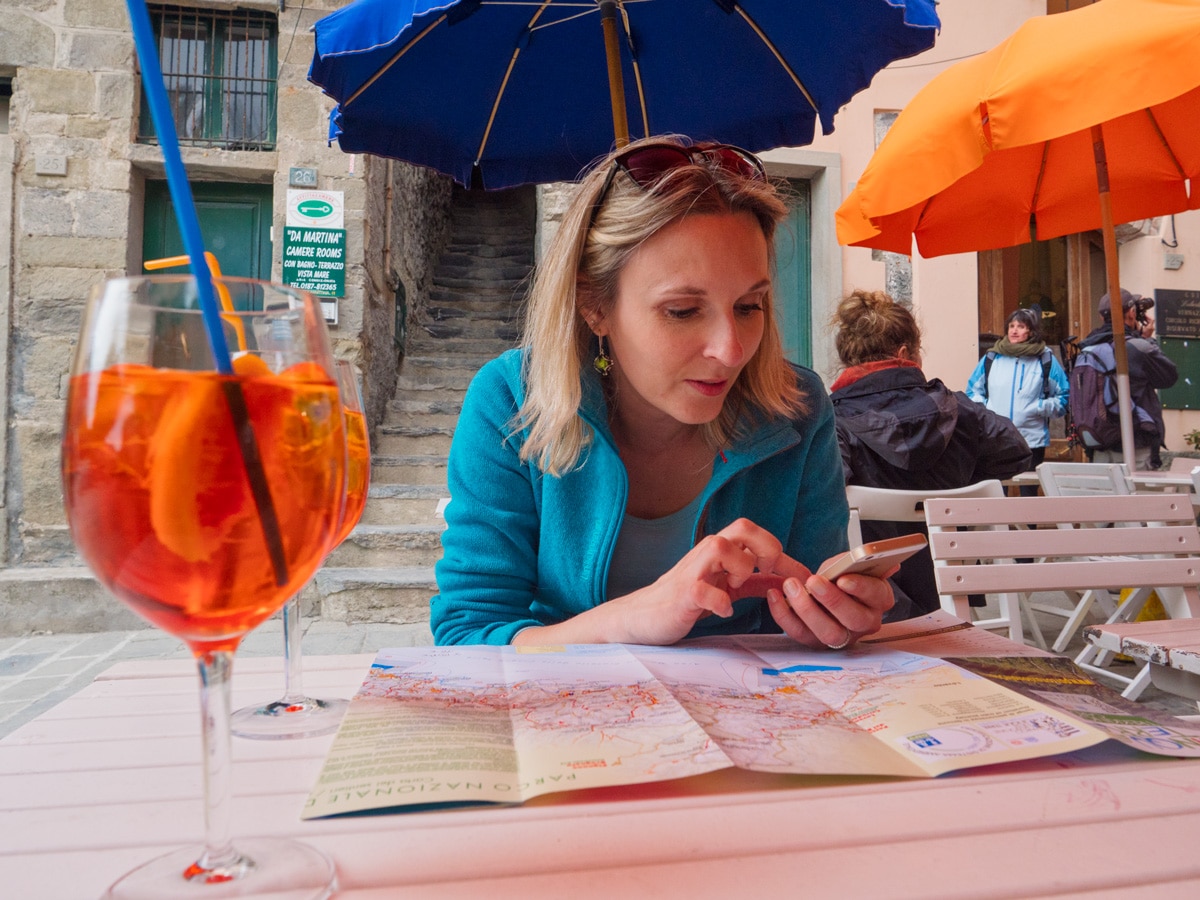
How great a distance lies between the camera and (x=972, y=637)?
108 centimetres

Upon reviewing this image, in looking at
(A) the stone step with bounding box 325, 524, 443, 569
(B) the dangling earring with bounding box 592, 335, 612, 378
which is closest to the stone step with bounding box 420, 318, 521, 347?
(A) the stone step with bounding box 325, 524, 443, 569

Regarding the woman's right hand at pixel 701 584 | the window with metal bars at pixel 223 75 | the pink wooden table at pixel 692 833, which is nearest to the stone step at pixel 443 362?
the window with metal bars at pixel 223 75

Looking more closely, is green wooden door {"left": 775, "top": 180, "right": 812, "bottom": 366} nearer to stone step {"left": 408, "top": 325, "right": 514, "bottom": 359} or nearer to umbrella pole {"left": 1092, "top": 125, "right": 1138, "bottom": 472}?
stone step {"left": 408, "top": 325, "right": 514, "bottom": 359}

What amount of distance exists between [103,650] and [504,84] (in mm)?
3355

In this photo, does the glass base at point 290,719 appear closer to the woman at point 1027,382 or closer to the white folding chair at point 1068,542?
the white folding chair at point 1068,542

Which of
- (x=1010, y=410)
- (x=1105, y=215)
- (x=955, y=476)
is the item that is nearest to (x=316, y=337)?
(x=955, y=476)

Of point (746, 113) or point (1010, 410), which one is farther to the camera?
point (1010, 410)

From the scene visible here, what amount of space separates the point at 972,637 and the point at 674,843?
0.72 meters

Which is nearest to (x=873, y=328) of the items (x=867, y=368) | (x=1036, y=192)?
(x=867, y=368)

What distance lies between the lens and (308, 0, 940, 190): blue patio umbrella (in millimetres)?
2480

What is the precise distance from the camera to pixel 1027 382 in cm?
618

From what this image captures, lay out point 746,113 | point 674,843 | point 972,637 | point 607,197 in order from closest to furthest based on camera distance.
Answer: point 674,843, point 972,637, point 607,197, point 746,113

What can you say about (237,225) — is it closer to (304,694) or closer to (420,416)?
(420,416)

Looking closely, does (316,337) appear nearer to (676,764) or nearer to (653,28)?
(676,764)
